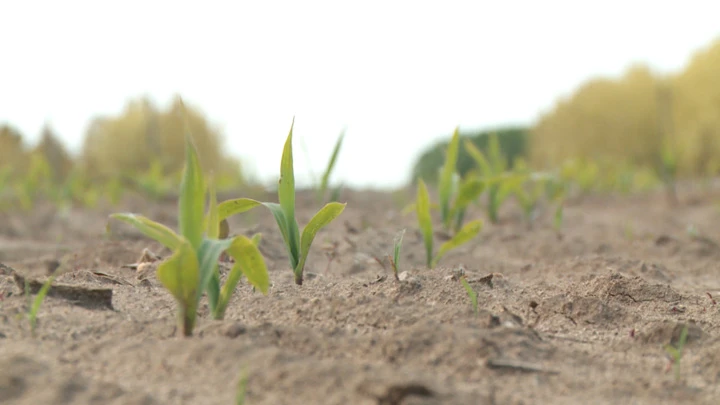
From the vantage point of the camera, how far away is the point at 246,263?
4.65 feet

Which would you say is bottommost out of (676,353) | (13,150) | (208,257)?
(676,353)

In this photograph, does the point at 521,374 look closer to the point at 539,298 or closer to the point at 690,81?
the point at 539,298

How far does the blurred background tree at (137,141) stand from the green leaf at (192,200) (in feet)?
25.7

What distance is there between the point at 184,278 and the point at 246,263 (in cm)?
19

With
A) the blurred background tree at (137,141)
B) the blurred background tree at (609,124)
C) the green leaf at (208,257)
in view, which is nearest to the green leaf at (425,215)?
the green leaf at (208,257)

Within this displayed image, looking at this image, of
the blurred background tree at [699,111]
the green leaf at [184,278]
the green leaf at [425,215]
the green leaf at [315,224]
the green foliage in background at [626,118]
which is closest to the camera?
the green leaf at [184,278]

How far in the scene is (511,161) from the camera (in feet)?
51.4

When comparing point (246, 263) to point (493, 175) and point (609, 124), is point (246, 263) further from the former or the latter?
point (609, 124)

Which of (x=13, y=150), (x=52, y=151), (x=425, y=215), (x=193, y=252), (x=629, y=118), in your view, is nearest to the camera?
(x=193, y=252)

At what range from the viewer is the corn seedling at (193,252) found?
1.23m

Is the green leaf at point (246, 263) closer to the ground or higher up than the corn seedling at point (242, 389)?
higher up

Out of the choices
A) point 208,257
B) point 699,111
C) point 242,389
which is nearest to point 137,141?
point 208,257

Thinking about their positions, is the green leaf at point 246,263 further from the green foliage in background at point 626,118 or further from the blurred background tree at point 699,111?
the green foliage in background at point 626,118

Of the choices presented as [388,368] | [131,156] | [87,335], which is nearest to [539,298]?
[388,368]
